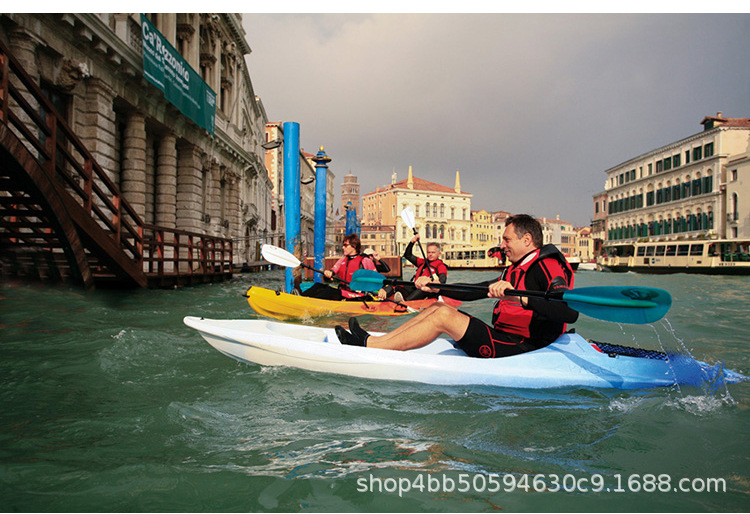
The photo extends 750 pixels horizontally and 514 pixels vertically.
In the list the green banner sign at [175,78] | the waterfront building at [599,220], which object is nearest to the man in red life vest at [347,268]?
the green banner sign at [175,78]

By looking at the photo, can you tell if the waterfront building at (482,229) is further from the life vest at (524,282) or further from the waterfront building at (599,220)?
the life vest at (524,282)

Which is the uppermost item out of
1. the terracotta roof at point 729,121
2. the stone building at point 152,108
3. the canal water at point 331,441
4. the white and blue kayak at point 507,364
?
the terracotta roof at point 729,121

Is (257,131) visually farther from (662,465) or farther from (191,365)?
(662,465)

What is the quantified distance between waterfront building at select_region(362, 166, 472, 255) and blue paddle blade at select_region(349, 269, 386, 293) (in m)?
71.9

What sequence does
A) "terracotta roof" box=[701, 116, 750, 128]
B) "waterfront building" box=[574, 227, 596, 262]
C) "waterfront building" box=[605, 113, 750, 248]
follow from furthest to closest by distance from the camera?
"waterfront building" box=[574, 227, 596, 262], "terracotta roof" box=[701, 116, 750, 128], "waterfront building" box=[605, 113, 750, 248]

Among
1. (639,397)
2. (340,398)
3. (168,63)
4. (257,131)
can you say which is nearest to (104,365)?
(340,398)

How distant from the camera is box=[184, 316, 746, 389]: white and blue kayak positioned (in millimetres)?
3641

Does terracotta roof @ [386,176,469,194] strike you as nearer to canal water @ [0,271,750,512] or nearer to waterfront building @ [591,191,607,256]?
waterfront building @ [591,191,607,256]

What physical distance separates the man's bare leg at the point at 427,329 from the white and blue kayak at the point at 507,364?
14 centimetres

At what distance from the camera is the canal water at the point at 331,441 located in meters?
2.10

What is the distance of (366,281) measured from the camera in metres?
5.62

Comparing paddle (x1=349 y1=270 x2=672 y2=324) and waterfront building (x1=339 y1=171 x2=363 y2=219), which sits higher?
waterfront building (x1=339 y1=171 x2=363 y2=219)

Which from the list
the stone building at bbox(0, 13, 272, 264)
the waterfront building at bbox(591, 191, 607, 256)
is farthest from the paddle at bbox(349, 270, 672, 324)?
the waterfront building at bbox(591, 191, 607, 256)

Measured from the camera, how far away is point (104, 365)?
13.4 ft
